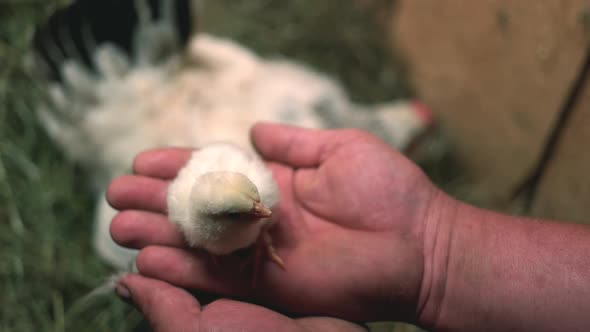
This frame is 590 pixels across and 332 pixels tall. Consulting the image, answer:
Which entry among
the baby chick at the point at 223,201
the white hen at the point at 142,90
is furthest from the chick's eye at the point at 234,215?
the white hen at the point at 142,90

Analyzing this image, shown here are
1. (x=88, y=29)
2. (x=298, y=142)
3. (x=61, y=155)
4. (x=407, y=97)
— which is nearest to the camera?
(x=298, y=142)

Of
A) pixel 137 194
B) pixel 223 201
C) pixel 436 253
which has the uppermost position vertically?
pixel 223 201

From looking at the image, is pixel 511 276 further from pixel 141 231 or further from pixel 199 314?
pixel 141 231

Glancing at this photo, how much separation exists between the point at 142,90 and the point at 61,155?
374mm

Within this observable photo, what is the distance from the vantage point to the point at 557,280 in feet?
3.32

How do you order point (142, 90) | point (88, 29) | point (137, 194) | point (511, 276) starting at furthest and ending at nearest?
point (142, 90), point (88, 29), point (137, 194), point (511, 276)

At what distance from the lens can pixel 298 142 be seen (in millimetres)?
1279

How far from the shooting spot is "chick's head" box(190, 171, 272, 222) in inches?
36.0

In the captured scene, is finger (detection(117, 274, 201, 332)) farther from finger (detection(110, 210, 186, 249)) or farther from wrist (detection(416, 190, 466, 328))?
wrist (detection(416, 190, 466, 328))

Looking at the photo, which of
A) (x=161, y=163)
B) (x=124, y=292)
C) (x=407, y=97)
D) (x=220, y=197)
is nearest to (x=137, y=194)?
(x=161, y=163)

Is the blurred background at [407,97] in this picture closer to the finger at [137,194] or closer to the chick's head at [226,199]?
the finger at [137,194]

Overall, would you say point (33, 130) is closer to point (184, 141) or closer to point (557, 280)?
Answer: point (184, 141)

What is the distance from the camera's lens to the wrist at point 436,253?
3.62 ft

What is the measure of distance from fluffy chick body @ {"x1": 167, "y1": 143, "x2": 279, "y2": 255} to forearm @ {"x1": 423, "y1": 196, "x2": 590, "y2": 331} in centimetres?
39
